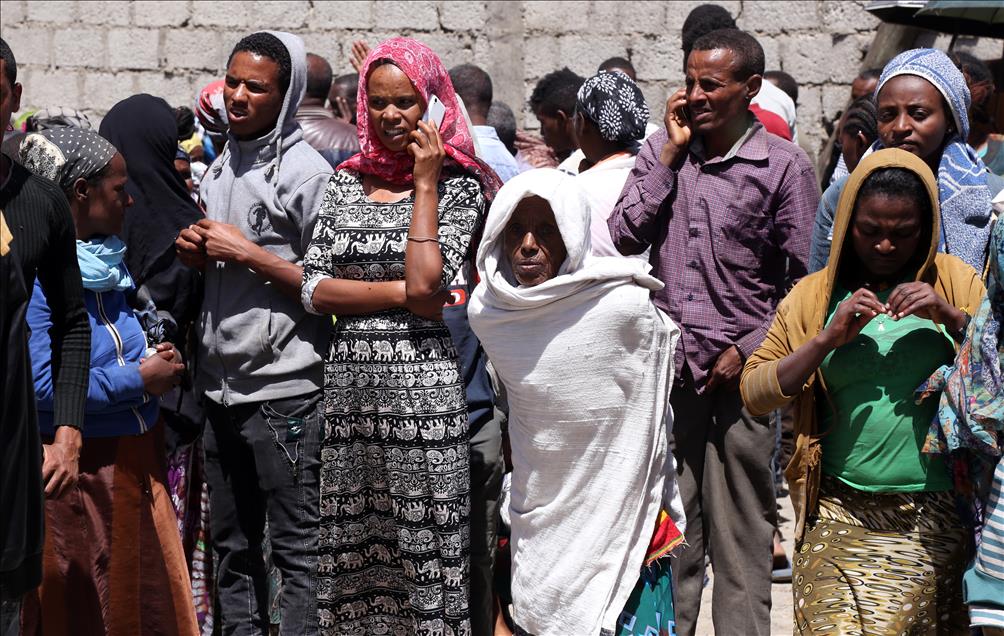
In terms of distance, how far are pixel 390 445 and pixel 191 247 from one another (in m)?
1.04

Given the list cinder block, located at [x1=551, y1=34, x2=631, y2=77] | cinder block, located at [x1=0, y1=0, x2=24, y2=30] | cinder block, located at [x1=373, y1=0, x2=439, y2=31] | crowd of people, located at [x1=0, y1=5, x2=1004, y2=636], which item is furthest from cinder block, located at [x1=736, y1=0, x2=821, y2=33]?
cinder block, located at [x1=0, y1=0, x2=24, y2=30]

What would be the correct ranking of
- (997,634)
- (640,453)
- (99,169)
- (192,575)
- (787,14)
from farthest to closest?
1. (787,14)
2. (192,575)
3. (99,169)
4. (640,453)
5. (997,634)

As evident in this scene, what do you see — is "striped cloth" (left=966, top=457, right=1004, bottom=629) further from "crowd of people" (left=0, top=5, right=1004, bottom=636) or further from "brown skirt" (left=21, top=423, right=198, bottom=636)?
"brown skirt" (left=21, top=423, right=198, bottom=636)

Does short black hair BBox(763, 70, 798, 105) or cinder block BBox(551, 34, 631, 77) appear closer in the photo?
short black hair BBox(763, 70, 798, 105)

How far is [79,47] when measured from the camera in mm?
10398

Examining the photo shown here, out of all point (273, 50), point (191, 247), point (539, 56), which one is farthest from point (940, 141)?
point (539, 56)

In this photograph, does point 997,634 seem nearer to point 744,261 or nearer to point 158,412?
point 744,261

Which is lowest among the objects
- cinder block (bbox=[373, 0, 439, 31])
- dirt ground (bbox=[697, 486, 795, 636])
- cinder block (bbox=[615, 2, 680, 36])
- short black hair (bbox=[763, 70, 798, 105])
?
dirt ground (bbox=[697, 486, 795, 636])

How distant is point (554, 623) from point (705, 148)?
1.86 meters

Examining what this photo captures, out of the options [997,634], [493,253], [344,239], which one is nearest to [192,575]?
[344,239]

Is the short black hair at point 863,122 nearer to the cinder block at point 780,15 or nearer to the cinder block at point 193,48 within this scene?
the cinder block at point 780,15

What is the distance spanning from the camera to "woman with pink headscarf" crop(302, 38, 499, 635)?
4090mm

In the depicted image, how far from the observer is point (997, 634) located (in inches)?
130

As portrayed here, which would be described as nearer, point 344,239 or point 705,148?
point 344,239
